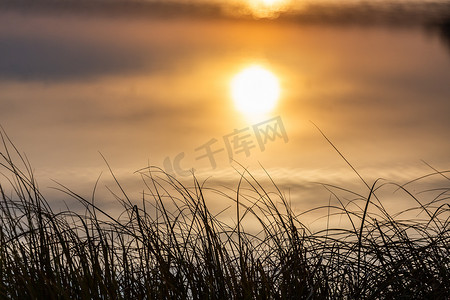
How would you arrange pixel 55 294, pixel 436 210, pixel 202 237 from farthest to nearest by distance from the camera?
pixel 436 210
pixel 202 237
pixel 55 294

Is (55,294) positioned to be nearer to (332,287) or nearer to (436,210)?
(332,287)

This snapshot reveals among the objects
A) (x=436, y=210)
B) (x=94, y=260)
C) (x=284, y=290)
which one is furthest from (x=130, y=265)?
(x=436, y=210)

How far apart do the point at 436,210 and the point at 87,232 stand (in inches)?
59.9

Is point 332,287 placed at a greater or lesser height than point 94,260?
lesser

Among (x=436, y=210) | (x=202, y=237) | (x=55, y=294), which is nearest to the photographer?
(x=55, y=294)

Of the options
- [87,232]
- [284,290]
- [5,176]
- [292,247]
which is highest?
[5,176]

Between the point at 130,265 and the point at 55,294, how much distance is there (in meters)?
0.35

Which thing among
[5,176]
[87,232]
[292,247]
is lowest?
[292,247]

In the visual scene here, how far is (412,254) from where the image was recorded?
3.04 m

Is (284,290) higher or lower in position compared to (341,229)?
lower

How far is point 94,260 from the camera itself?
306 cm

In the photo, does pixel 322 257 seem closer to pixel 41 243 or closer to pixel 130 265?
pixel 130 265

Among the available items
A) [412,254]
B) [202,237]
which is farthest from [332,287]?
[202,237]

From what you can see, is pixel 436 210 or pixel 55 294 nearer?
pixel 55 294
